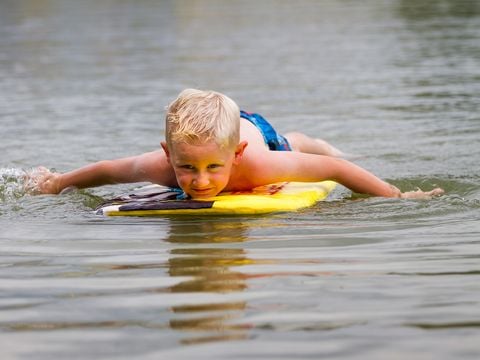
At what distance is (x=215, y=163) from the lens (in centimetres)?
550

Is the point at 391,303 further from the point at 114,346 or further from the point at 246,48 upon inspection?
the point at 246,48

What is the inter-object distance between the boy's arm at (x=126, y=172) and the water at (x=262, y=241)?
0.14 m

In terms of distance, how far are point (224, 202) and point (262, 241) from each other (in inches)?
29.6

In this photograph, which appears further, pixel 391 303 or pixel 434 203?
pixel 434 203

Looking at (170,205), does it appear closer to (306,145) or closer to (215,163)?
(215,163)

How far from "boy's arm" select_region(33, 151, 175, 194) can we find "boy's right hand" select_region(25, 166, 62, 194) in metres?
0.09

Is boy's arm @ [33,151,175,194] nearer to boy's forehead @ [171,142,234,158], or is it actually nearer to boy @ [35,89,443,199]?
boy @ [35,89,443,199]

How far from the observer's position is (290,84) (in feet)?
43.3

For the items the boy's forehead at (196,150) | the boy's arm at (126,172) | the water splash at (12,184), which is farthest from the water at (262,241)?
the boy's forehead at (196,150)

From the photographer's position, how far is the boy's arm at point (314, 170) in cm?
597

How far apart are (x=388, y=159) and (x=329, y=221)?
104 inches

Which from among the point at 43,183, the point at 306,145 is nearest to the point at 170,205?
the point at 43,183

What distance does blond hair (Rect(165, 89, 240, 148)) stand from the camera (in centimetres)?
538

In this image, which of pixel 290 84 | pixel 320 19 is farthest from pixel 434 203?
pixel 320 19
